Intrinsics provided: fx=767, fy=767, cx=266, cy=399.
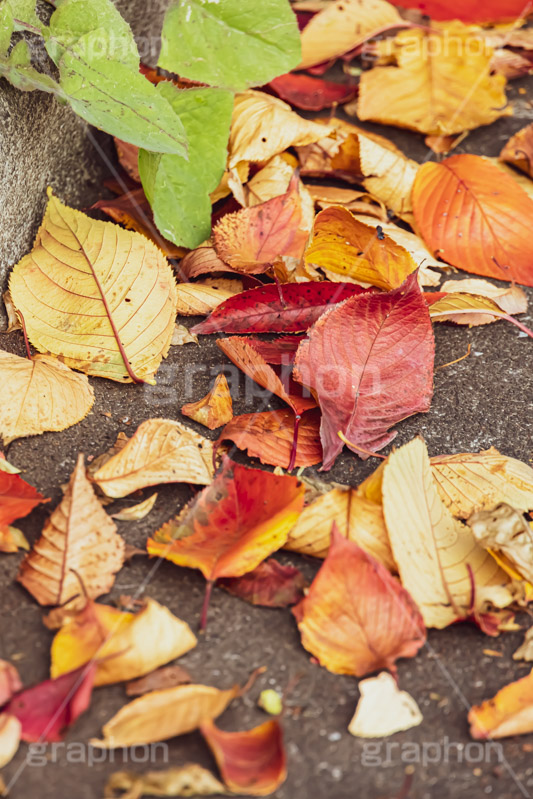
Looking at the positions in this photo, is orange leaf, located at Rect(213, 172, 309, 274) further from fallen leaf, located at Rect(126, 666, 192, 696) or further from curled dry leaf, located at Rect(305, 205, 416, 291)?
fallen leaf, located at Rect(126, 666, 192, 696)

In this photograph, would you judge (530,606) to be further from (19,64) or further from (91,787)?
(19,64)

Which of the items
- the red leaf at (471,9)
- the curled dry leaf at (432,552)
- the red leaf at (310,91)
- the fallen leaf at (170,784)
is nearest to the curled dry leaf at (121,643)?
the fallen leaf at (170,784)

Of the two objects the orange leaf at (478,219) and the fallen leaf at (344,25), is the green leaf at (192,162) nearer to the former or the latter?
the orange leaf at (478,219)

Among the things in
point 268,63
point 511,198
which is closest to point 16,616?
point 268,63

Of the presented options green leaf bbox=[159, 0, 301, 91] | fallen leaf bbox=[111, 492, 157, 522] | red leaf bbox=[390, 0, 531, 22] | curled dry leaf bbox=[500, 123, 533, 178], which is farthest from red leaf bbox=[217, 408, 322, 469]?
red leaf bbox=[390, 0, 531, 22]

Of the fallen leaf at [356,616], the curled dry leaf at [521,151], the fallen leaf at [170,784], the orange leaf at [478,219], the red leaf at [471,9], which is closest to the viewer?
the fallen leaf at [170,784]

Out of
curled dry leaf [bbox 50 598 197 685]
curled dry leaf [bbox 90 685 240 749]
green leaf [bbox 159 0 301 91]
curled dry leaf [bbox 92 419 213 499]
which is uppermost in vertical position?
green leaf [bbox 159 0 301 91]
